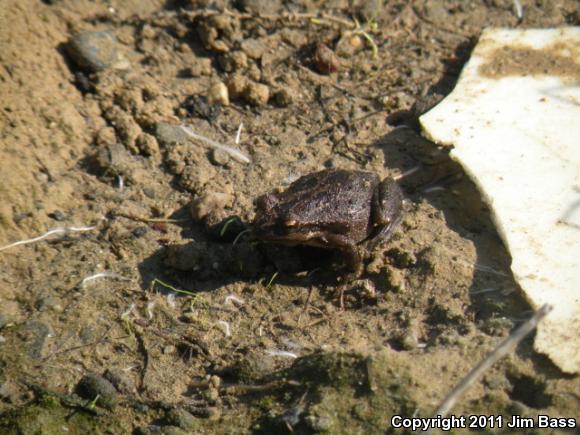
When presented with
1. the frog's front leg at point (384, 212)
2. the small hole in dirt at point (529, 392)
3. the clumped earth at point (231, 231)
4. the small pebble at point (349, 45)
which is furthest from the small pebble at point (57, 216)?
the small hole in dirt at point (529, 392)

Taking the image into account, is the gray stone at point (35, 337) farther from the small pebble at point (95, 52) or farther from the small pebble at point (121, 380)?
the small pebble at point (95, 52)

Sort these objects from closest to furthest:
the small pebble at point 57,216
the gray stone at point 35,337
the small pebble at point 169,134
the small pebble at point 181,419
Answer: the small pebble at point 181,419, the gray stone at point 35,337, the small pebble at point 57,216, the small pebble at point 169,134

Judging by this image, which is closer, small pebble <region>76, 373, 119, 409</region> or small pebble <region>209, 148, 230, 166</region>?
small pebble <region>76, 373, 119, 409</region>

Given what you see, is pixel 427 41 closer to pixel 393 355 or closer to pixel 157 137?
pixel 157 137

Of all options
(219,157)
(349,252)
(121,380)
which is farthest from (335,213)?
(121,380)

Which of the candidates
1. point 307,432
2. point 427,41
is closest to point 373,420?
point 307,432

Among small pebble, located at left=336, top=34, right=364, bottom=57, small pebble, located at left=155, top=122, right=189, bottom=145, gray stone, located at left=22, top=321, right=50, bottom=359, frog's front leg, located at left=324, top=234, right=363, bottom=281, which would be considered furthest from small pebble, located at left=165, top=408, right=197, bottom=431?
small pebble, located at left=336, top=34, right=364, bottom=57

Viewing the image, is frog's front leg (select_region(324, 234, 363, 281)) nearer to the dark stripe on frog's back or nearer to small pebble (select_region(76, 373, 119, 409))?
the dark stripe on frog's back
